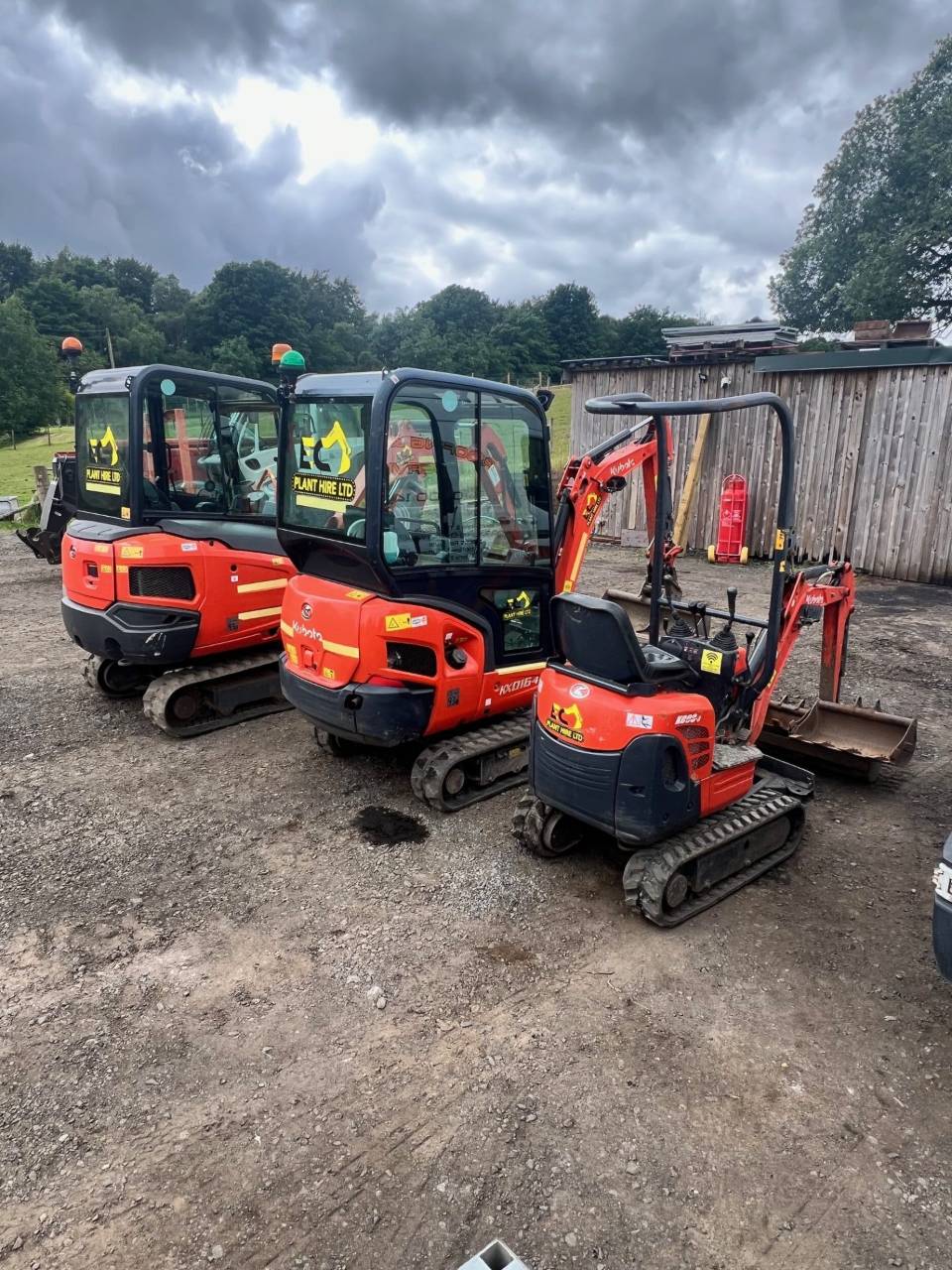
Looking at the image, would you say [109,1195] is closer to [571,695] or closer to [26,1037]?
[26,1037]

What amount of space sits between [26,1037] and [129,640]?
128 inches

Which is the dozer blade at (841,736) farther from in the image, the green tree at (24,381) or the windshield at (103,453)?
the green tree at (24,381)

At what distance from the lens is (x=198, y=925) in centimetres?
399

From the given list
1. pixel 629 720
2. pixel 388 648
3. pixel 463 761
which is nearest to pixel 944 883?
pixel 629 720

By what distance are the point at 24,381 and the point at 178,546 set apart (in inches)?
1799

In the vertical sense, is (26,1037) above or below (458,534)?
below

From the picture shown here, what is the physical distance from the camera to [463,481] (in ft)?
16.0

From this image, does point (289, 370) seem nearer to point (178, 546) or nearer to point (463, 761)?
point (178, 546)

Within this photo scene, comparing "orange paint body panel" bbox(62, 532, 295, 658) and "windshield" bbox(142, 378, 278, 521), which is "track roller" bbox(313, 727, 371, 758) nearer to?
"orange paint body panel" bbox(62, 532, 295, 658)

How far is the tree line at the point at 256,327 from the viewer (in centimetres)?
4528

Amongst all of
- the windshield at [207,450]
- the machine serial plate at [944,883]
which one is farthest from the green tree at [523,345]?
the machine serial plate at [944,883]

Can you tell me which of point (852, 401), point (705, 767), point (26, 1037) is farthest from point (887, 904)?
point (852, 401)

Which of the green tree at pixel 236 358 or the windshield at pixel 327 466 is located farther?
the green tree at pixel 236 358

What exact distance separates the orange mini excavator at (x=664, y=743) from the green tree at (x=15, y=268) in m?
83.9
